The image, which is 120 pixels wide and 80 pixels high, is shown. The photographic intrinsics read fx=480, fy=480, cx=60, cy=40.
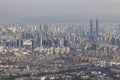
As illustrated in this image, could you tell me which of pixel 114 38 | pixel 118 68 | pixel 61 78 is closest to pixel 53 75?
pixel 61 78

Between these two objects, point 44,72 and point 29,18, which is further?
point 29,18

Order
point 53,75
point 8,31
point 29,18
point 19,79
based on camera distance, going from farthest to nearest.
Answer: point 29,18, point 8,31, point 53,75, point 19,79

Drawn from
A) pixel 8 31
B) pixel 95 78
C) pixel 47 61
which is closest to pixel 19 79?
pixel 95 78

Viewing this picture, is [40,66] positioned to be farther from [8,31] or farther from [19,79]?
[8,31]

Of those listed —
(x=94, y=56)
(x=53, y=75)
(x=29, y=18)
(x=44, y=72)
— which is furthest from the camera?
(x=29, y=18)

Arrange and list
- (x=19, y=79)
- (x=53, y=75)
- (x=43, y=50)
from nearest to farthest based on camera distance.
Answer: (x=19, y=79) < (x=53, y=75) < (x=43, y=50)

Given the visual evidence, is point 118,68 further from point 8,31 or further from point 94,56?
point 8,31

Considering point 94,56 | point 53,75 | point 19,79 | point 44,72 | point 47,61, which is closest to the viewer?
point 19,79

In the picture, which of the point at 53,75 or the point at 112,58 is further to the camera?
the point at 112,58
